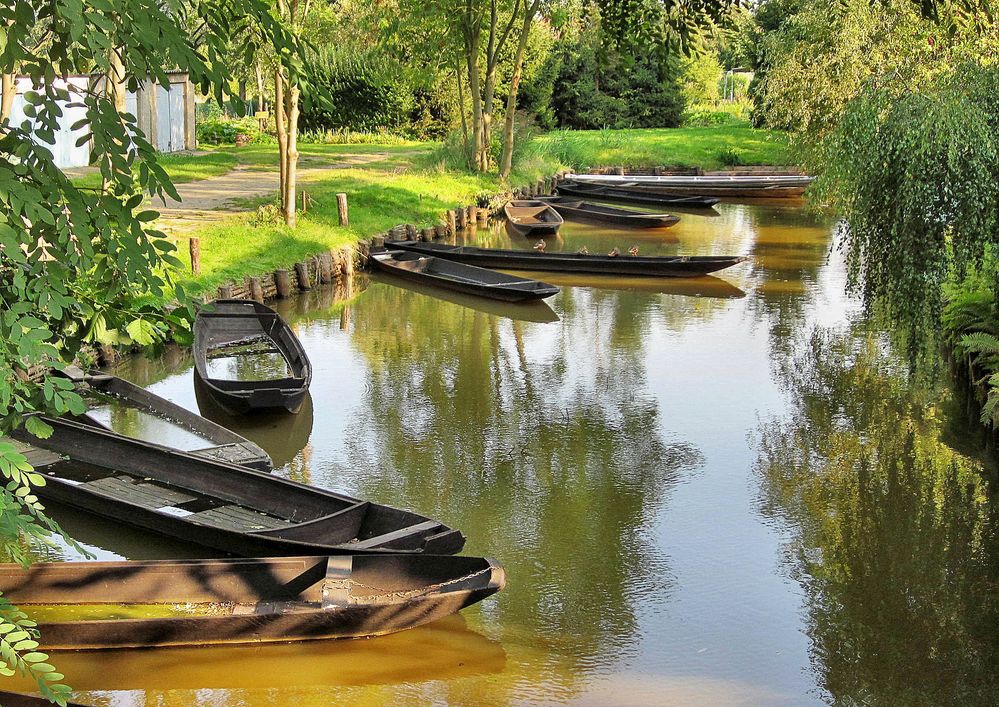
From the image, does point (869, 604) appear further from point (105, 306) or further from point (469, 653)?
point (105, 306)

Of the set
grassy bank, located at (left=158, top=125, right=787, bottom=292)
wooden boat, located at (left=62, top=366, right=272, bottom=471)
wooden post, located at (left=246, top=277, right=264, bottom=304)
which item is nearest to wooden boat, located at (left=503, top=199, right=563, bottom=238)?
grassy bank, located at (left=158, top=125, right=787, bottom=292)

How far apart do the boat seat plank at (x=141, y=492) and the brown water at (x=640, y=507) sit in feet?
1.06

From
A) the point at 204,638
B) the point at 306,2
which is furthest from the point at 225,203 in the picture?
the point at 204,638

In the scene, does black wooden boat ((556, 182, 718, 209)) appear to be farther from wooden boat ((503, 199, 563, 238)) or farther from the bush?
the bush

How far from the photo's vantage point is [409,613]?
7.64 m

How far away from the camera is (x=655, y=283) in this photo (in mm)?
21484

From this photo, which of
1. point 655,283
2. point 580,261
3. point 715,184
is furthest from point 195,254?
point 715,184

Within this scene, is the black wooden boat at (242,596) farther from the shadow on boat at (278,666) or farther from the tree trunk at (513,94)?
the tree trunk at (513,94)

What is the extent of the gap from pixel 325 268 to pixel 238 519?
40.0 ft

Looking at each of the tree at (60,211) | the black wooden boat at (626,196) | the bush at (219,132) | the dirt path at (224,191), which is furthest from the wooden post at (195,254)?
the bush at (219,132)

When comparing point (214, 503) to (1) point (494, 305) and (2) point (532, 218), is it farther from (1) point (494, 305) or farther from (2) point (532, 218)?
(2) point (532, 218)

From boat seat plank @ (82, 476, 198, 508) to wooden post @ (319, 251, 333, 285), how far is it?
11.2 meters

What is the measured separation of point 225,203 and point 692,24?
18.5 metres

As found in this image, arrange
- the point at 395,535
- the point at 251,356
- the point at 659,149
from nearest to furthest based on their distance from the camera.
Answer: the point at 395,535
the point at 251,356
the point at 659,149
